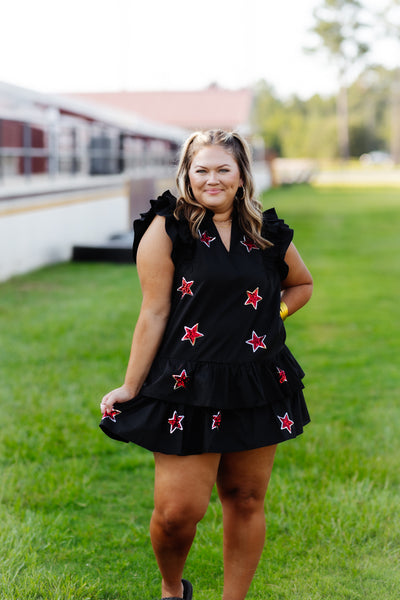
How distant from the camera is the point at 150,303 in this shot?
234cm

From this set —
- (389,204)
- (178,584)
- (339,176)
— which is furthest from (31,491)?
(339,176)

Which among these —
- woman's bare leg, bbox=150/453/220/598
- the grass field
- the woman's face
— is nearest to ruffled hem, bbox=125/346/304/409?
woman's bare leg, bbox=150/453/220/598

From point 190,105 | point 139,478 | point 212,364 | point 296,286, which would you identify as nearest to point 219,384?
point 212,364

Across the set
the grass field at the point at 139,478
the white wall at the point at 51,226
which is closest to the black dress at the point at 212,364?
the grass field at the point at 139,478

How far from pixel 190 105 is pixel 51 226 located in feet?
103

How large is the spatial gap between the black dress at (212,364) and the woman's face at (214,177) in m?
0.06

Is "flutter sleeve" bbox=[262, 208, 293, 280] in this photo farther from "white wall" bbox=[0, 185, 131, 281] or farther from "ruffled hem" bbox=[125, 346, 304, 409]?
"white wall" bbox=[0, 185, 131, 281]

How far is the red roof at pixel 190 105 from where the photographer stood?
1590 inches

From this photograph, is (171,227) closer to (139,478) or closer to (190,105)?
(139,478)

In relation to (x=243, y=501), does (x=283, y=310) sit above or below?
above

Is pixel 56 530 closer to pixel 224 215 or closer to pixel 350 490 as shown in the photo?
pixel 350 490

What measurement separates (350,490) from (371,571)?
2.28 feet

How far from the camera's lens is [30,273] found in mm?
10914

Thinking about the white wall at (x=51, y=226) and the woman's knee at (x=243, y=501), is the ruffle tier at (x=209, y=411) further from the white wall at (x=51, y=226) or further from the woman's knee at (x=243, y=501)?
the white wall at (x=51, y=226)
